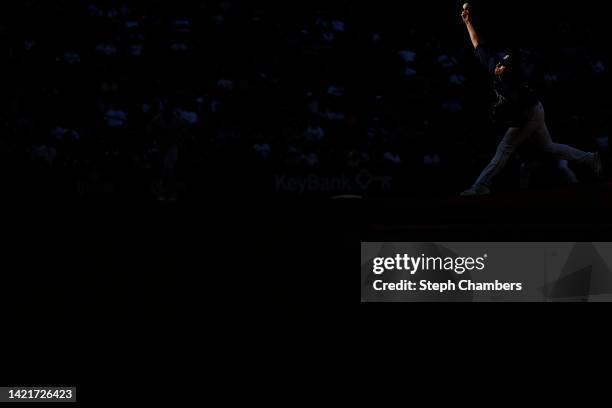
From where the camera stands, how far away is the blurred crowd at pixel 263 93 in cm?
1201

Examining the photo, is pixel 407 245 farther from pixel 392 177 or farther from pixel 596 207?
pixel 392 177

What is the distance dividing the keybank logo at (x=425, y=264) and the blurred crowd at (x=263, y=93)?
5.95 metres

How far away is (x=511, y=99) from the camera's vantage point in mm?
7973

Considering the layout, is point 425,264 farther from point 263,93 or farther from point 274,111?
point 263,93

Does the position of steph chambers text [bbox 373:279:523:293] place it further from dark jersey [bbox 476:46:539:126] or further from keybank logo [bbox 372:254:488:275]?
dark jersey [bbox 476:46:539:126]

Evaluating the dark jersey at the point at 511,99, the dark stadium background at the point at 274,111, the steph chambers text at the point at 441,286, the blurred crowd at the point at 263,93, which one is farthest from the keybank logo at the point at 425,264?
the blurred crowd at the point at 263,93

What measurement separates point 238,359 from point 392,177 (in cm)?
716

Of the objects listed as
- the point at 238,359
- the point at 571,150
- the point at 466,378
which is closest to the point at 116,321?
the point at 238,359

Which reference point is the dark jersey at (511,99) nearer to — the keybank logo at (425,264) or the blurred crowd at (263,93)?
the keybank logo at (425,264)

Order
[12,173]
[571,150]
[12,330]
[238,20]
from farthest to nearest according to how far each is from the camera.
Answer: [238,20] → [12,173] → [571,150] → [12,330]

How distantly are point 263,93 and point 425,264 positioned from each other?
Answer: 8.38 m

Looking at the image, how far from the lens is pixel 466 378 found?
5.43 m

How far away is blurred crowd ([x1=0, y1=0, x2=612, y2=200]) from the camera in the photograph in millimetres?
12008

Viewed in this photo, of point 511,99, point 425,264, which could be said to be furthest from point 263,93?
point 425,264
